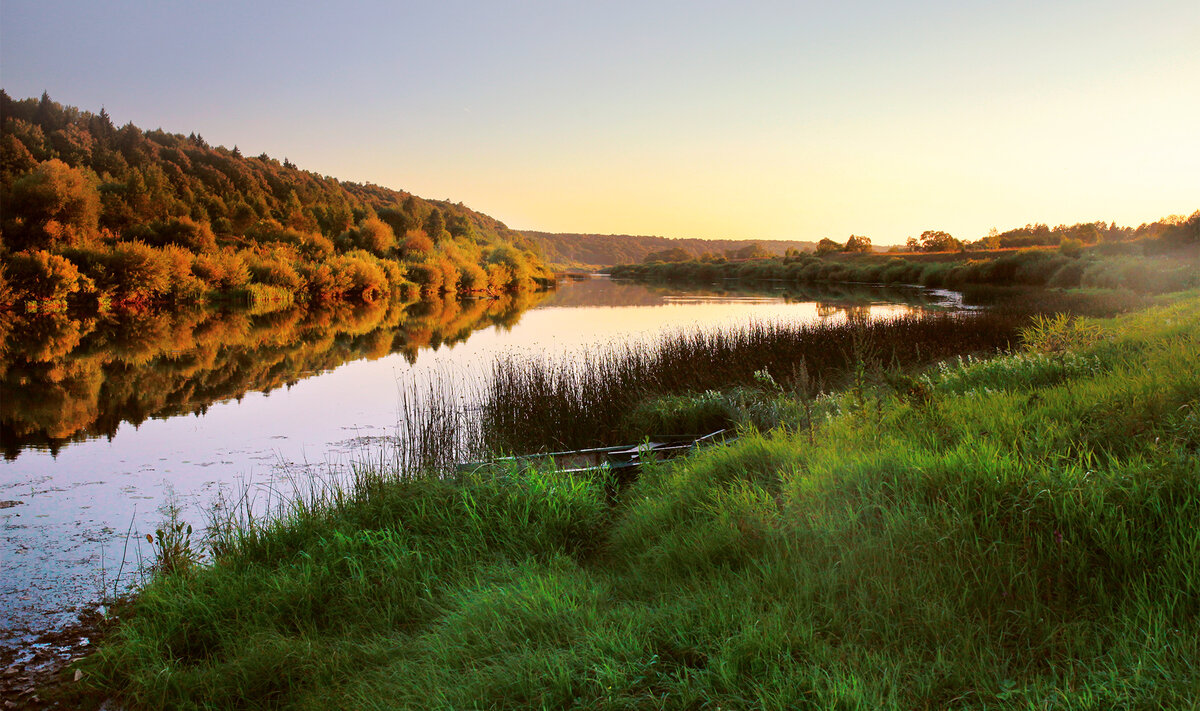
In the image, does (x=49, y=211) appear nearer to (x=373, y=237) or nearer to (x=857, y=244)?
(x=373, y=237)

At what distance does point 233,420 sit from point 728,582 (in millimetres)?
8908

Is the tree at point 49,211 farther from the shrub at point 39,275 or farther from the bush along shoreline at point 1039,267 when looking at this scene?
the bush along shoreline at point 1039,267

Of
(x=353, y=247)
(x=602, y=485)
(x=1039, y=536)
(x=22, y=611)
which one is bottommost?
(x=22, y=611)

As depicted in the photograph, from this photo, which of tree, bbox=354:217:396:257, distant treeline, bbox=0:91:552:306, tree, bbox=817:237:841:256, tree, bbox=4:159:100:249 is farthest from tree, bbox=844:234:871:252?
tree, bbox=4:159:100:249

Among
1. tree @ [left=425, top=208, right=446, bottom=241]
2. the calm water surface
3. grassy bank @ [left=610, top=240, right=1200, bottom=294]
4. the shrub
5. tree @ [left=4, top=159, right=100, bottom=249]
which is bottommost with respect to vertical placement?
the calm water surface

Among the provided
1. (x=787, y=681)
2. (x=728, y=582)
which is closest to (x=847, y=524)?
(x=728, y=582)

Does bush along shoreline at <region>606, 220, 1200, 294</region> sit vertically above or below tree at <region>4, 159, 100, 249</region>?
below

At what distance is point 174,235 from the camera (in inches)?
1309

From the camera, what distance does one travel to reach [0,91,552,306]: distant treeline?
25.5m

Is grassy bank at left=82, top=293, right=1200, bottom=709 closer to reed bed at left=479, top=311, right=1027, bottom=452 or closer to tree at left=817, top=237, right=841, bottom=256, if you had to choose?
reed bed at left=479, top=311, right=1027, bottom=452

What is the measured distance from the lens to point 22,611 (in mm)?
4316

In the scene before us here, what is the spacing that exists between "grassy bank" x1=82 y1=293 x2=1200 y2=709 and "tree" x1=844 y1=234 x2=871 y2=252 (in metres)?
85.4

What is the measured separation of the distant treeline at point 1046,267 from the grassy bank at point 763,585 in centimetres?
2345

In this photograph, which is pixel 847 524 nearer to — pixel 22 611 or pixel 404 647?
pixel 404 647
